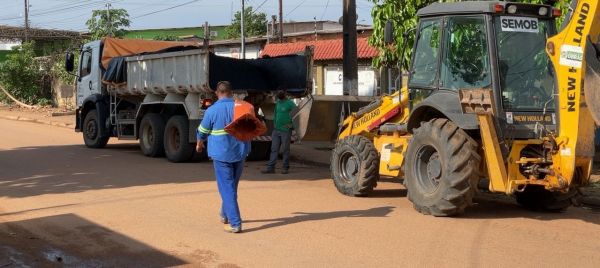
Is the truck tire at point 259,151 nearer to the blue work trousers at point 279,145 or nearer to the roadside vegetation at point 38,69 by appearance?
the blue work trousers at point 279,145

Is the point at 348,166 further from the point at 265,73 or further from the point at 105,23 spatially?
the point at 105,23

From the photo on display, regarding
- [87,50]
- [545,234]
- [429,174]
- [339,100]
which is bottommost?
[545,234]

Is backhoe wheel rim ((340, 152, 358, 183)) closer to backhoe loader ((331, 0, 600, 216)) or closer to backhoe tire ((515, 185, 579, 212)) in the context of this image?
backhoe loader ((331, 0, 600, 216))

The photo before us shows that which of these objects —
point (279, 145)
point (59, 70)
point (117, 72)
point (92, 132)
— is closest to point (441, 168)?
point (279, 145)

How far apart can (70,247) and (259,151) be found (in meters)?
8.83

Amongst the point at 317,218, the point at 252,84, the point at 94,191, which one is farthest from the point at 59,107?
the point at 317,218

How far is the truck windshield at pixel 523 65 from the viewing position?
840 cm

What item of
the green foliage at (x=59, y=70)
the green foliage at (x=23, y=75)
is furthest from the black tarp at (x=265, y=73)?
the green foliage at (x=23, y=75)

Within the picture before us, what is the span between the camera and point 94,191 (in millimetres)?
10562

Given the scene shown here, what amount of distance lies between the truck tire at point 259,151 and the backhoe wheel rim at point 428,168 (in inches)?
277

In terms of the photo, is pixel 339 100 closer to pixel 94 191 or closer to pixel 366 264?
pixel 94 191

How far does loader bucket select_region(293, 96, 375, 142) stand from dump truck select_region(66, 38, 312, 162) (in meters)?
3.00

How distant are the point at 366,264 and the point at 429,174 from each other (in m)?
2.84

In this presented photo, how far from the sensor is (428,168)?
8867mm
